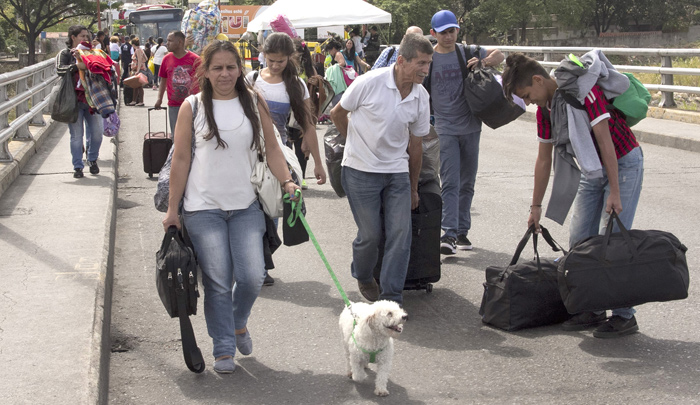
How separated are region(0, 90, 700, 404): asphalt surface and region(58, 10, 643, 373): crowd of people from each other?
282 millimetres

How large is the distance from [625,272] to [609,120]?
90 cm

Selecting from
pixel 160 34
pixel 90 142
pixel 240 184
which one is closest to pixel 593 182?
pixel 240 184

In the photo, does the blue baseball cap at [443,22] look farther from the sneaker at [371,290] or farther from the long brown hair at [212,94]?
the long brown hair at [212,94]

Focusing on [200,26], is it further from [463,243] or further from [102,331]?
[102,331]

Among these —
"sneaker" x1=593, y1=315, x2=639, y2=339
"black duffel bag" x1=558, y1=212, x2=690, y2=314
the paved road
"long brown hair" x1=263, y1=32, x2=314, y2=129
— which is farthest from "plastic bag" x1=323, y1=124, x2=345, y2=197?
"sneaker" x1=593, y1=315, x2=639, y2=339

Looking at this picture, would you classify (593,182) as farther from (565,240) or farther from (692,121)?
(692,121)

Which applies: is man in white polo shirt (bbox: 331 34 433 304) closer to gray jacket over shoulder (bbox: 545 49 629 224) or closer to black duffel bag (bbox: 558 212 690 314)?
gray jacket over shoulder (bbox: 545 49 629 224)

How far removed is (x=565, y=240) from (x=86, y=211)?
4.50 metres

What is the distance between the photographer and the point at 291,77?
6.63 m

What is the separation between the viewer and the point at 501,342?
519 cm

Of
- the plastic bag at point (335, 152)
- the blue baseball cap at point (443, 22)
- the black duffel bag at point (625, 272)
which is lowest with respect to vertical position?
the black duffel bag at point (625, 272)

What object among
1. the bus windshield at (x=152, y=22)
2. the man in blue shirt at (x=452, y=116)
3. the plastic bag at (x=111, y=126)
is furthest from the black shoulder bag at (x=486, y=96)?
the bus windshield at (x=152, y=22)

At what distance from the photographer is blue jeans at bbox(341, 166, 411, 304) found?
548cm

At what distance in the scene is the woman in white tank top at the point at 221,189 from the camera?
14.8 ft
